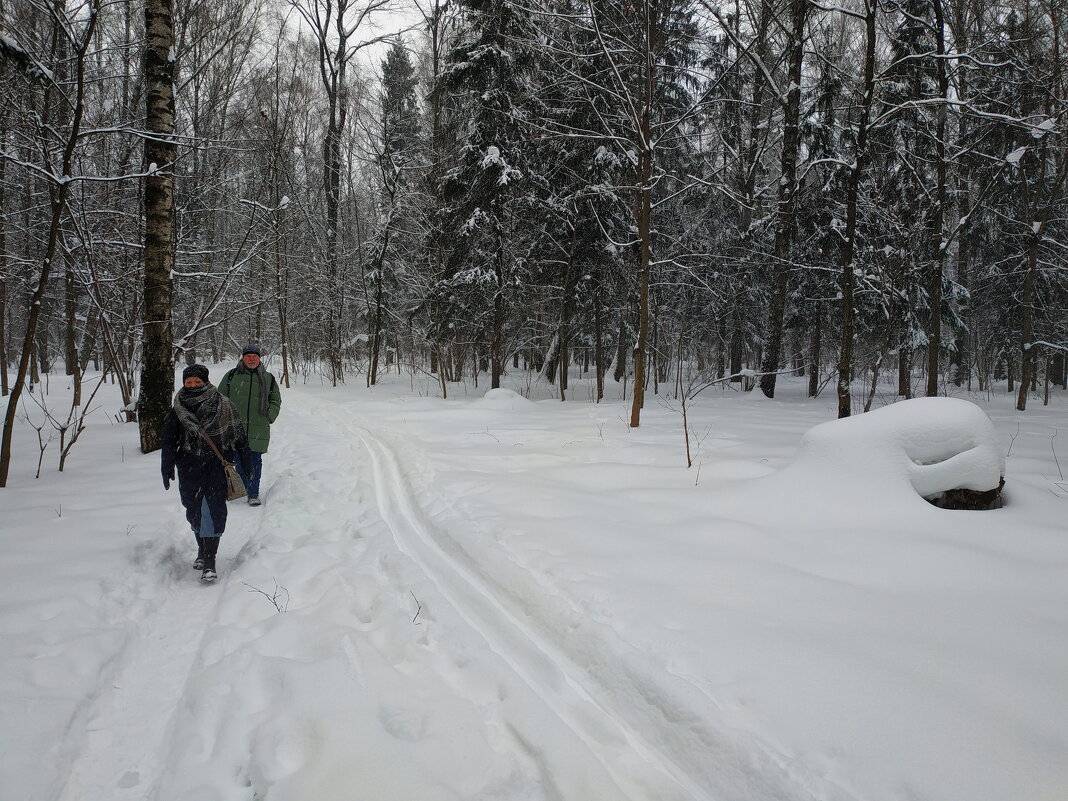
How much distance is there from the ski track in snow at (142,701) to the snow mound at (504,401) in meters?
9.84

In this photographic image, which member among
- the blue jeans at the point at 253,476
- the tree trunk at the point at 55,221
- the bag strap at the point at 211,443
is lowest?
the blue jeans at the point at 253,476

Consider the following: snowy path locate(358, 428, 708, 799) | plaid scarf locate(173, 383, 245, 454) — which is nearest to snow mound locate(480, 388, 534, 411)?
snowy path locate(358, 428, 708, 799)

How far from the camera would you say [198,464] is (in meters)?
4.41

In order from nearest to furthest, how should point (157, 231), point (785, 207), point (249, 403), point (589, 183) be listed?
point (249, 403), point (157, 231), point (589, 183), point (785, 207)

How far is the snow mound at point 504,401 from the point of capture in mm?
13839

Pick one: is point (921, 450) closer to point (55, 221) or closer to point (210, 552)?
point (210, 552)

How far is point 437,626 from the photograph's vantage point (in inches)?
133

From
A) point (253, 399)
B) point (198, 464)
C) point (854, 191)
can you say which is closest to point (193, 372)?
point (198, 464)

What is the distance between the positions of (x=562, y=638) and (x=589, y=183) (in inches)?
446

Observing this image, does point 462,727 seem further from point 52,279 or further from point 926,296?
point 52,279

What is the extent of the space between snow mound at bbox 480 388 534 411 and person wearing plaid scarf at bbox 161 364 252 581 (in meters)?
9.38

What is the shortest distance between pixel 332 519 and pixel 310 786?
12.1 ft

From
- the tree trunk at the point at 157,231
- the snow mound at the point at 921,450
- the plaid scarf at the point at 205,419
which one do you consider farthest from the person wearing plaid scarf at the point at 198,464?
the snow mound at the point at 921,450

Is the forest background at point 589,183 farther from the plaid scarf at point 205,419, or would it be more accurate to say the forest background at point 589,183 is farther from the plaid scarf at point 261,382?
the plaid scarf at point 205,419
